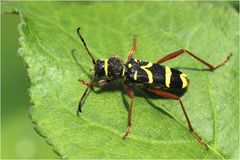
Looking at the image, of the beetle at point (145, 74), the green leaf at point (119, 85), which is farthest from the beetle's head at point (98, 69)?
the green leaf at point (119, 85)

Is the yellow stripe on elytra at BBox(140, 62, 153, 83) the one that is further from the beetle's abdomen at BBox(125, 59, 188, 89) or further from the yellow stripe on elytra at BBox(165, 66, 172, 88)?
the yellow stripe on elytra at BBox(165, 66, 172, 88)

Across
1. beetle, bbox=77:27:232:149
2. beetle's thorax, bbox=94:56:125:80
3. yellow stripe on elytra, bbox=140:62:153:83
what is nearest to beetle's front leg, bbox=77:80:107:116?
beetle, bbox=77:27:232:149

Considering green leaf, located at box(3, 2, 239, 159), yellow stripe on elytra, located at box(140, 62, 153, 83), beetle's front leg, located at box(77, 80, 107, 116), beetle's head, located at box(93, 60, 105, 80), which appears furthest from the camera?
yellow stripe on elytra, located at box(140, 62, 153, 83)

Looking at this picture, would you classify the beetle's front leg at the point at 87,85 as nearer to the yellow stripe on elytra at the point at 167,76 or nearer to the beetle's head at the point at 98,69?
the beetle's head at the point at 98,69

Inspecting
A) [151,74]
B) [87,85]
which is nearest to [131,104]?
[87,85]

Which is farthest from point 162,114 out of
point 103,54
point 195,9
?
point 195,9

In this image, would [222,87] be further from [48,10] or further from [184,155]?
[48,10]

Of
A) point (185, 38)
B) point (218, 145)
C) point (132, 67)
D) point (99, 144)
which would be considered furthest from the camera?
point (185, 38)
